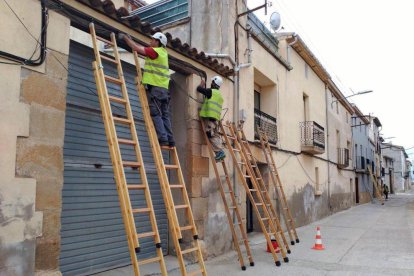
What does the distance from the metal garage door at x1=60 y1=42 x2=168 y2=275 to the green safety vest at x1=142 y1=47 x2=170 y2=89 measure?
3.51 feet

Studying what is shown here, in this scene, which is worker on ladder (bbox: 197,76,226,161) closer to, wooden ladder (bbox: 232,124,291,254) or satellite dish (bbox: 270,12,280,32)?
wooden ladder (bbox: 232,124,291,254)

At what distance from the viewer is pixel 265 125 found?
1101cm

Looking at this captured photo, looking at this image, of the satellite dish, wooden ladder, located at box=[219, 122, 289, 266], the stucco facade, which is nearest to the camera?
the stucco facade

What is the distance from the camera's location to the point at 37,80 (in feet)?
13.9

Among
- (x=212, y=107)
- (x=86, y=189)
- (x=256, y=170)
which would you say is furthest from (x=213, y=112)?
(x=86, y=189)

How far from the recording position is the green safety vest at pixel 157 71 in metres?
5.25

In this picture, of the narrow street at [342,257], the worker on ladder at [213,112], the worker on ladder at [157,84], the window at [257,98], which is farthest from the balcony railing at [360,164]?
the worker on ladder at [157,84]

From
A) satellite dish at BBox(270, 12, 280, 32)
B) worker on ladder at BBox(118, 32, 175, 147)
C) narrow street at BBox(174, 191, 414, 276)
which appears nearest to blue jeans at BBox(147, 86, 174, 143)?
worker on ladder at BBox(118, 32, 175, 147)

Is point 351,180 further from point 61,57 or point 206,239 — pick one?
point 61,57

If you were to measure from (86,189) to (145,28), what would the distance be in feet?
9.19

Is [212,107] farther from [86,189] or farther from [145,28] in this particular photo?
[86,189]

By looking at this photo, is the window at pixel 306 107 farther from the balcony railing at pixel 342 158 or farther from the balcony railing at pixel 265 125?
the balcony railing at pixel 342 158

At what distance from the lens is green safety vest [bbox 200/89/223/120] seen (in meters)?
7.05

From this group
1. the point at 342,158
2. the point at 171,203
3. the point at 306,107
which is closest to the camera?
the point at 171,203
